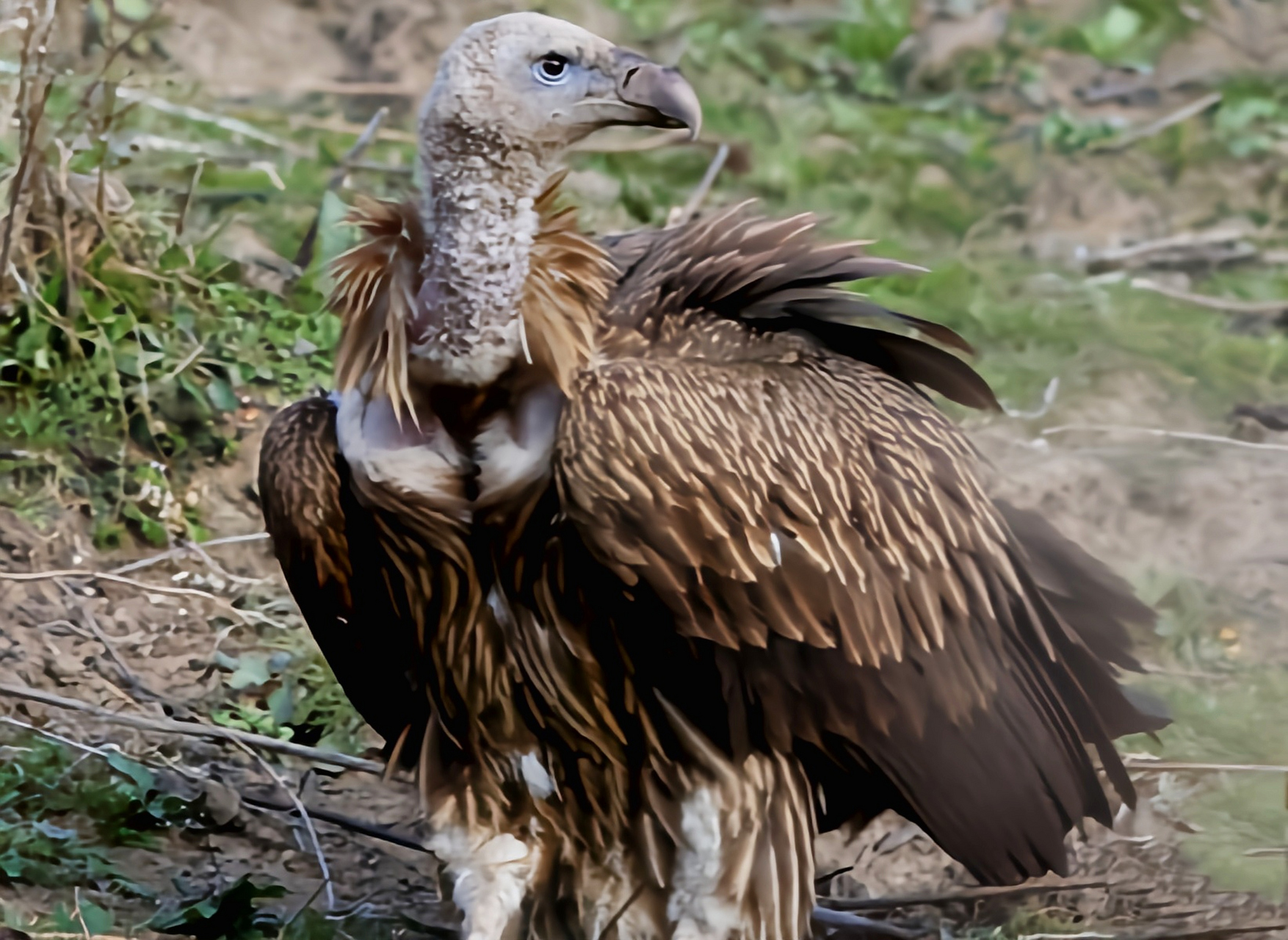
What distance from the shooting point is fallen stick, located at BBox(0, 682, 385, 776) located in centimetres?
187

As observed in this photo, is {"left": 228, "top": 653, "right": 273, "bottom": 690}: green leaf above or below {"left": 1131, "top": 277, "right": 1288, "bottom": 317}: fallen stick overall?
below

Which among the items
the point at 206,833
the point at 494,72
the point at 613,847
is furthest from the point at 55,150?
the point at 613,847

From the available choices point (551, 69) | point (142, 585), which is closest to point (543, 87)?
point (551, 69)

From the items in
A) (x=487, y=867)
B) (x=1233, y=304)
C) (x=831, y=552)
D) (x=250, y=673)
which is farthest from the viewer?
(x=1233, y=304)

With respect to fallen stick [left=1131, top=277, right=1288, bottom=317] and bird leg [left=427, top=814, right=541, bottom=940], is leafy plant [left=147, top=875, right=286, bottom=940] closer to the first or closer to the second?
bird leg [left=427, top=814, right=541, bottom=940]

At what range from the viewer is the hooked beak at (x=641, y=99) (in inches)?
47.3

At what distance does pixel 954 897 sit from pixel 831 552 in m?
0.67

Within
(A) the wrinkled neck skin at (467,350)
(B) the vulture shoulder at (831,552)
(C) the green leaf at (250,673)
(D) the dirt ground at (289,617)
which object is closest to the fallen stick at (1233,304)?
(D) the dirt ground at (289,617)

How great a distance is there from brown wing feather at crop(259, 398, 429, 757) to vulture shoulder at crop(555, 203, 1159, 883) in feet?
0.84

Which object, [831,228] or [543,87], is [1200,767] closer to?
[831,228]

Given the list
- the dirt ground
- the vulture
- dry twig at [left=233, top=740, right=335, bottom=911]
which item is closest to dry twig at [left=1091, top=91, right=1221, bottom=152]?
the dirt ground

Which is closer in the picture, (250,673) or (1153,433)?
(250,673)

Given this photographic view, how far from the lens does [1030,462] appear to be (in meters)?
2.13

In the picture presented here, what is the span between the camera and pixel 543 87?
119 cm
